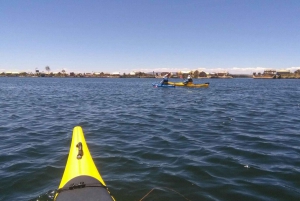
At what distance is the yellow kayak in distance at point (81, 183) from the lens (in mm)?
4211

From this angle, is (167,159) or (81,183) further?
(167,159)

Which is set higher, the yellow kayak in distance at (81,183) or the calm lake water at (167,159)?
the yellow kayak in distance at (81,183)

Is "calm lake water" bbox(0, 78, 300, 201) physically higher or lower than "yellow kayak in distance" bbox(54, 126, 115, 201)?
lower

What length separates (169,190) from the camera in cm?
606

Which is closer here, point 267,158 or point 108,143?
point 267,158

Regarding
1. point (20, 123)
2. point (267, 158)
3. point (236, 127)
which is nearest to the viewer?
point (267, 158)

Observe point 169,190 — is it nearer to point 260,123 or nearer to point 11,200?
point 11,200

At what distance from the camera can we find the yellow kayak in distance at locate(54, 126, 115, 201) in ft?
13.8

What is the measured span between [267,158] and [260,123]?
Result: 6894mm

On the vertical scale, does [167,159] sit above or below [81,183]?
below

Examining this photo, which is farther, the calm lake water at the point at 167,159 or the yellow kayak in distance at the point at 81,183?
the calm lake water at the point at 167,159

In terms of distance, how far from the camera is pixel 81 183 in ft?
14.8

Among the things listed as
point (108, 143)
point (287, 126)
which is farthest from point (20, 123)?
point (287, 126)

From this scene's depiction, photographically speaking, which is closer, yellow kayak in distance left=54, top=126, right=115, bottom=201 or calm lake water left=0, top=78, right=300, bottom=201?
yellow kayak in distance left=54, top=126, right=115, bottom=201
